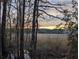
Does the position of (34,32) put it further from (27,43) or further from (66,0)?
(66,0)

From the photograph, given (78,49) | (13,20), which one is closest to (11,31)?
(13,20)

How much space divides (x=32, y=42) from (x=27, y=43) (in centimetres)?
5

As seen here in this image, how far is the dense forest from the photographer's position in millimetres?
3625

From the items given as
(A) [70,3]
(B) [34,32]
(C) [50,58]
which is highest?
(A) [70,3]

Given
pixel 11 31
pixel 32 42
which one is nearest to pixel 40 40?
pixel 32 42

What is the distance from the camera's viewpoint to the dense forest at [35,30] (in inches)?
143

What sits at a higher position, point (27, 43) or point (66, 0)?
point (66, 0)

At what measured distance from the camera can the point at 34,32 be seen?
3668 mm

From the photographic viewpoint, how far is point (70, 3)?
142 inches

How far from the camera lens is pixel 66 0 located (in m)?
3.60

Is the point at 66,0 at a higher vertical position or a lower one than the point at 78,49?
higher

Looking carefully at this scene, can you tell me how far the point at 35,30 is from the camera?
3.66 meters

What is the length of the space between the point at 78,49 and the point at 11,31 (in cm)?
71

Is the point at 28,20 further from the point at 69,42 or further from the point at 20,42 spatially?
the point at 69,42
